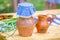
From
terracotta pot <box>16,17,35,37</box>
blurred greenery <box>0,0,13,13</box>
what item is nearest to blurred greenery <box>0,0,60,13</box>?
blurred greenery <box>0,0,13,13</box>

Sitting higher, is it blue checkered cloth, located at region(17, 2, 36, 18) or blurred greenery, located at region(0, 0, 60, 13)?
blue checkered cloth, located at region(17, 2, 36, 18)

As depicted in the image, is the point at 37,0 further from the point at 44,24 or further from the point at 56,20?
the point at 44,24

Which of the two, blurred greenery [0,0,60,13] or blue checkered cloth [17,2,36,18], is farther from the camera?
blurred greenery [0,0,60,13]

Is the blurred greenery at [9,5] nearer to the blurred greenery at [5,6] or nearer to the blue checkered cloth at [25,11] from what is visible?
the blurred greenery at [5,6]

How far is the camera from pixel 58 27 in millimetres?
1655

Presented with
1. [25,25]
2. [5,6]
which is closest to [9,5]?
[5,6]

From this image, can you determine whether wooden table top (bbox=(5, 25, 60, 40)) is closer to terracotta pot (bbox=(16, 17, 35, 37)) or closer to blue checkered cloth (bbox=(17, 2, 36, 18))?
terracotta pot (bbox=(16, 17, 35, 37))

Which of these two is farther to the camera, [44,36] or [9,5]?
Result: [9,5]

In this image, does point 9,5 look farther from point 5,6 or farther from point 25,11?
point 25,11

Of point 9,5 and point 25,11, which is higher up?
point 25,11

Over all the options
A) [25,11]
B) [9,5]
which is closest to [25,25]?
[25,11]

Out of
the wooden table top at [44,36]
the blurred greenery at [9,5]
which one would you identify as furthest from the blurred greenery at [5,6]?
the wooden table top at [44,36]

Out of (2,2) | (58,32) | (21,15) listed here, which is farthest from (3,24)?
(2,2)

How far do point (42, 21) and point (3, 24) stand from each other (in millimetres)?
353
